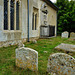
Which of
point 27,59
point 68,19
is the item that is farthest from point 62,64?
point 68,19

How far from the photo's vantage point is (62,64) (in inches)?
93.0

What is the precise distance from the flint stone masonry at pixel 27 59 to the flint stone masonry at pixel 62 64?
442mm

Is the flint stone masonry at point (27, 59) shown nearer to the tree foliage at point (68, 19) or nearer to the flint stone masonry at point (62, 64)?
the flint stone masonry at point (62, 64)

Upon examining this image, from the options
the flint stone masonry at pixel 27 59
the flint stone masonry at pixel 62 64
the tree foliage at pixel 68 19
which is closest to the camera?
the flint stone masonry at pixel 62 64

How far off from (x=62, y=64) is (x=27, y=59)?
1.03m

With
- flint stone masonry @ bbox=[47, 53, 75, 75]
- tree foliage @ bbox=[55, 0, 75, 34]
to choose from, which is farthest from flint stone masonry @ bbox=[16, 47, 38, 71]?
tree foliage @ bbox=[55, 0, 75, 34]

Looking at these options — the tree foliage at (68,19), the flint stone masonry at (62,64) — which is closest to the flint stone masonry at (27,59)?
the flint stone masonry at (62,64)

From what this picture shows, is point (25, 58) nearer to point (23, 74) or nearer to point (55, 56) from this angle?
point (23, 74)

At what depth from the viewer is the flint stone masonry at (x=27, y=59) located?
2656 mm

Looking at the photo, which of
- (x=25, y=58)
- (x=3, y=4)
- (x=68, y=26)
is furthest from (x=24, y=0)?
(x=68, y=26)

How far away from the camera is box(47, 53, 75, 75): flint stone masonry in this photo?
2273 mm

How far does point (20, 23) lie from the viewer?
742cm

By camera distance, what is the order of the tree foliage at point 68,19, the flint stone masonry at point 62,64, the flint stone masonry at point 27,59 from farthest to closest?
the tree foliage at point 68,19, the flint stone masonry at point 27,59, the flint stone masonry at point 62,64

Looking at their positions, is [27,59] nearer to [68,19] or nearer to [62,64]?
[62,64]
